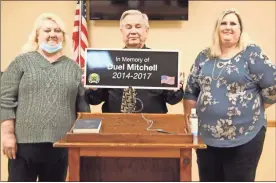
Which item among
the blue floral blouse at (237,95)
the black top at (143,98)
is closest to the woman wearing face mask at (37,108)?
the black top at (143,98)

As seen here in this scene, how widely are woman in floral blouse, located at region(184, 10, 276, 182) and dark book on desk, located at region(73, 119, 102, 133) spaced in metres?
0.75

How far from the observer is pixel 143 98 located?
2.31 meters

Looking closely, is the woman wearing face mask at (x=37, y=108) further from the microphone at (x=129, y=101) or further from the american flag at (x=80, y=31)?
the american flag at (x=80, y=31)

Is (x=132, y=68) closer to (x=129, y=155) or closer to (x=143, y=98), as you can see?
(x=143, y=98)

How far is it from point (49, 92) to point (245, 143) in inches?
45.3

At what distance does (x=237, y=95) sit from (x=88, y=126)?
94 centimetres

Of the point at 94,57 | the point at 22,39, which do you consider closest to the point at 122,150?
the point at 94,57


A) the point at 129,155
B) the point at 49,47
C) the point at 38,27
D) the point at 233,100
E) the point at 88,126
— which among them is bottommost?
the point at 129,155

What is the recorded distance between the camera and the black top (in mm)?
2309

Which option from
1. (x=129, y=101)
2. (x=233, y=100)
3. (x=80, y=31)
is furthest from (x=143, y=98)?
(x=80, y=31)

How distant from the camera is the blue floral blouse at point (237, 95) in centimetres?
223

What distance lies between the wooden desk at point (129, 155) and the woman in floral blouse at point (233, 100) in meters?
0.46

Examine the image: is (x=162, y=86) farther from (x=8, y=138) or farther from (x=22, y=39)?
(x=22, y=39)

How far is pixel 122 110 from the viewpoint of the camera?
2180mm
